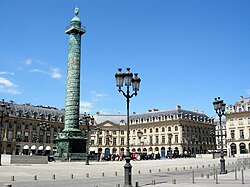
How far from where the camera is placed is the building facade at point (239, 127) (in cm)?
7656

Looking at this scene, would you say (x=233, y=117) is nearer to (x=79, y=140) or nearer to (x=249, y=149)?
(x=249, y=149)

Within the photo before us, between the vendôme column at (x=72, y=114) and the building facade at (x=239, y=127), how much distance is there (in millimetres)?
48214

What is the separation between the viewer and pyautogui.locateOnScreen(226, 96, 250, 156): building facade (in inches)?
3014

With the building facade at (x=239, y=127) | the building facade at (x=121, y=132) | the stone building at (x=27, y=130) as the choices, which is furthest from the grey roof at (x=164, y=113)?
the stone building at (x=27, y=130)

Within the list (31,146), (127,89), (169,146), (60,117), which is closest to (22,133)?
(31,146)

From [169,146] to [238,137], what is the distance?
1918 cm

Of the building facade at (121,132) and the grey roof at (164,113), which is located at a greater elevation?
the grey roof at (164,113)

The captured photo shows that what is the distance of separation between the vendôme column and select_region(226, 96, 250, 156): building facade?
4821 cm

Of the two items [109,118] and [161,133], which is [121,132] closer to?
[109,118]

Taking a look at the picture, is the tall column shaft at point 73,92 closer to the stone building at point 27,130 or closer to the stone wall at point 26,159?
the stone wall at point 26,159

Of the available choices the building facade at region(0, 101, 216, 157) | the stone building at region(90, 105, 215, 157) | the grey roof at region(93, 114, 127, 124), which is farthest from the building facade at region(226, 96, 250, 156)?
the grey roof at region(93, 114, 127, 124)

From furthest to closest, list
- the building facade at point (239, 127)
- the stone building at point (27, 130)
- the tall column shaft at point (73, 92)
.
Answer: the stone building at point (27, 130) → the building facade at point (239, 127) → the tall column shaft at point (73, 92)

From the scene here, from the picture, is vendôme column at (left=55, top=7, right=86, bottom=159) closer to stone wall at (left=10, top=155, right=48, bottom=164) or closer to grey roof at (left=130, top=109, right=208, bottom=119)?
stone wall at (left=10, top=155, right=48, bottom=164)

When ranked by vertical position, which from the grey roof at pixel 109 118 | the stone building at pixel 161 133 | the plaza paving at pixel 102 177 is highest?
the grey roof at pixel 109 118
